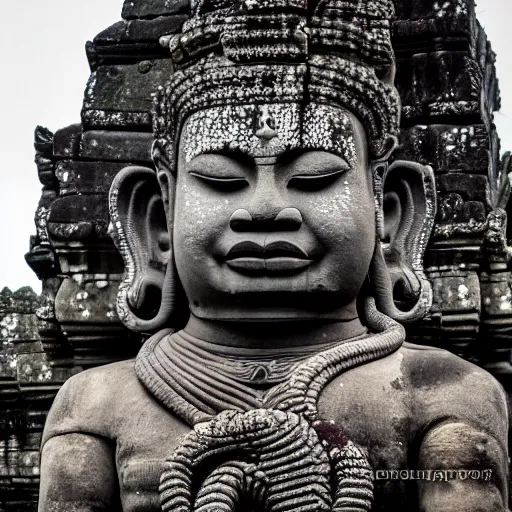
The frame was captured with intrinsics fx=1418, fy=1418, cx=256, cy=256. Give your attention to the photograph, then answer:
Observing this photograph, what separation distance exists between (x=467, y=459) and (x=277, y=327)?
0.93m

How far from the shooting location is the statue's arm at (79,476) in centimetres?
568

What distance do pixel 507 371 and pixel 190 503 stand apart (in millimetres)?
2339

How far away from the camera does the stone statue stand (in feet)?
17.7

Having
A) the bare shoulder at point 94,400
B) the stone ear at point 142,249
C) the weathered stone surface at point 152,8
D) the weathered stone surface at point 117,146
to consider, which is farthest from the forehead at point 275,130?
the weathered stone surface at point 152,8

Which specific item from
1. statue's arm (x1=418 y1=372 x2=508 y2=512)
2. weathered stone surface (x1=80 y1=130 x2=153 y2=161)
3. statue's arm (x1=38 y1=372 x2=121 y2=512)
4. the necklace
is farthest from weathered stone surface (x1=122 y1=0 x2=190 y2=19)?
statue's arm (x1=418 y1=372 x2=508 y2=512)

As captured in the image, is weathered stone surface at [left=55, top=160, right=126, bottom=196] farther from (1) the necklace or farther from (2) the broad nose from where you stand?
(2) the broad nose

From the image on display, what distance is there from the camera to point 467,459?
5.42 meters

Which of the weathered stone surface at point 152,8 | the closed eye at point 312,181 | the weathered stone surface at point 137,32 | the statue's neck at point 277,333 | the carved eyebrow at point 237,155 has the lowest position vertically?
the statue's neck at point 277,333

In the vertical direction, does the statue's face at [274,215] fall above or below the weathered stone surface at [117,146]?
below

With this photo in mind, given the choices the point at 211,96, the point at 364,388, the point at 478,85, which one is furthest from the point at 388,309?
the point at 478,85

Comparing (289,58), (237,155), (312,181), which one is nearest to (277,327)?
(312,181)

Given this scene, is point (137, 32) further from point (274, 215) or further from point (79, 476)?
point (79, 476)

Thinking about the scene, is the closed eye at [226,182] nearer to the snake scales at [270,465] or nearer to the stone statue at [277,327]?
the stone statue at [277,327]

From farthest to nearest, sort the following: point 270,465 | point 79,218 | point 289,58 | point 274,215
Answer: point 79,218 < point 289,58 < point 274,215 < point 270,465
